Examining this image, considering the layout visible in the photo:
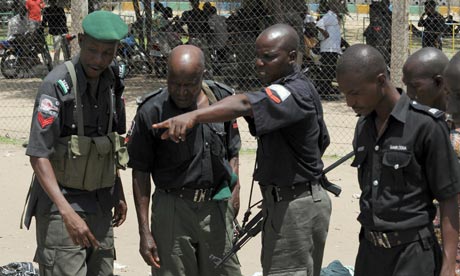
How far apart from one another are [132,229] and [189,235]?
2.66m

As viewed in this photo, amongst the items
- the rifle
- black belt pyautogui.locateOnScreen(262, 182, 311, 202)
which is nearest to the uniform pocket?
the rifle

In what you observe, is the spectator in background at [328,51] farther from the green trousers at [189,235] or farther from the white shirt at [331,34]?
the green trousers at [189,235]

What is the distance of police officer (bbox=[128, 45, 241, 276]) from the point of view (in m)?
4.23

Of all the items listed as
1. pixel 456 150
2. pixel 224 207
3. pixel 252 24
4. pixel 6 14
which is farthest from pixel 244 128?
pixel 6 14

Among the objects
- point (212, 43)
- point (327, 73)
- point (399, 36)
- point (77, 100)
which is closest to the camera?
point (77, 100)

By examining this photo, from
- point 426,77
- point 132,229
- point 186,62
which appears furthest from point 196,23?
point 426,77

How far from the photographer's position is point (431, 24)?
1738 centimetres

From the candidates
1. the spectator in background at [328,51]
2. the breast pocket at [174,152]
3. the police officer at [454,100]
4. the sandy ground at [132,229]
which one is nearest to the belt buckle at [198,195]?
the breast pocket at [174,152]

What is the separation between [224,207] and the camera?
440cm

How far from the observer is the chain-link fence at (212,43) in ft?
41.3

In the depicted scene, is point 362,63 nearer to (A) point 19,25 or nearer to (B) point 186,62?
(B) point 186,62

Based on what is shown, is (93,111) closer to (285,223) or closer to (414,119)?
(285,223)

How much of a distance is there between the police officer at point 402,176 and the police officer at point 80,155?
1.37 meters

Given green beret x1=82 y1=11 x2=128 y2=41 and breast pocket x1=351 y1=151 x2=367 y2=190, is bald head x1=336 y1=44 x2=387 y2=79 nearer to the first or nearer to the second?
breast pocket x1=351 y1=151 x2=367 y2=190
